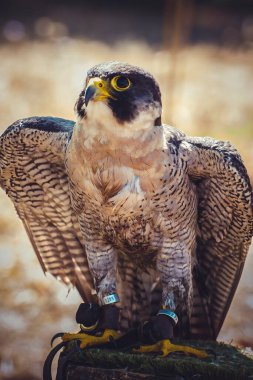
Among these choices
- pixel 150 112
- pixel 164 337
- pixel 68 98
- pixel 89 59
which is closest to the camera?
pixel 150 112

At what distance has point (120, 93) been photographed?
3.11 meters

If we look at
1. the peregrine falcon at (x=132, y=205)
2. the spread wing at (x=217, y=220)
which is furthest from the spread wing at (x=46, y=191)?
the spread wing at (x=217, y=220)

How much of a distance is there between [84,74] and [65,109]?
2.01m

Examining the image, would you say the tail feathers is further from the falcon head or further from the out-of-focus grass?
the falcon head

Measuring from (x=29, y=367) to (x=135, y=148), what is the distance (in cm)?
192

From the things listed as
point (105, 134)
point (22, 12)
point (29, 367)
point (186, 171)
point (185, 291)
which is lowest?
point (29, 367)

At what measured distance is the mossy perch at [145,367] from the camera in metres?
3.28

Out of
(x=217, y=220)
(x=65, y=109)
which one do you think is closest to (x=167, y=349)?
(x=217, y=220)

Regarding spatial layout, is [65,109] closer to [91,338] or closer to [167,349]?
[91,338]

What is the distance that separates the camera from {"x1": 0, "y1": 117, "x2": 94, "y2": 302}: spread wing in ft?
12.0

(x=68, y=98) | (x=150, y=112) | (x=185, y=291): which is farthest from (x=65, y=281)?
(x=68, y=98)

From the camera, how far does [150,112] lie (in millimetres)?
3186

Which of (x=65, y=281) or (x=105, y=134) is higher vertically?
(x=105, y=134)

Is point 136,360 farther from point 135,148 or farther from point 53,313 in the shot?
point 53,313
